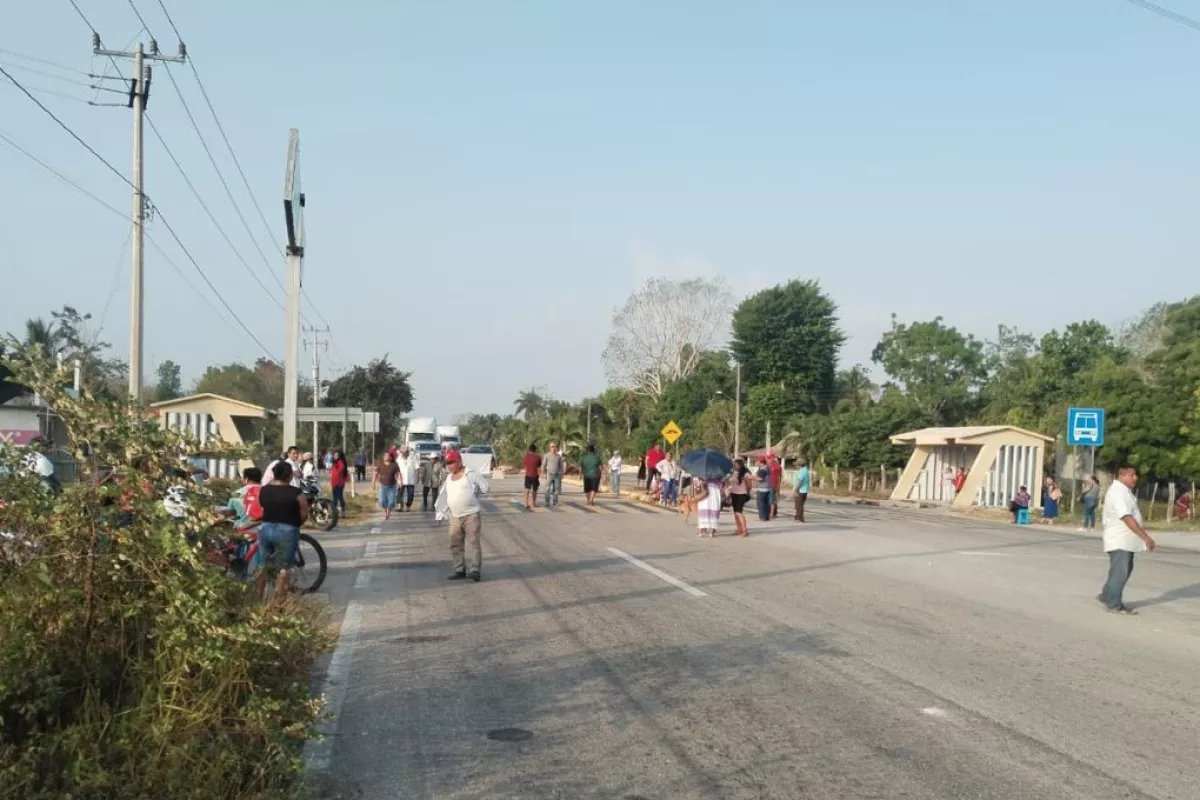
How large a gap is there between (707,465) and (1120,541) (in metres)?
10.2

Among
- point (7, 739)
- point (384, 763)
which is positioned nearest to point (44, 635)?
point (7, 739)

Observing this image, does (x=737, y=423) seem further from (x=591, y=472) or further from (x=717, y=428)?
(x=591, y=472)

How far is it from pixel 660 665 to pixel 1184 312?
2202 inches

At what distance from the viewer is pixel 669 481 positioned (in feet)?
107

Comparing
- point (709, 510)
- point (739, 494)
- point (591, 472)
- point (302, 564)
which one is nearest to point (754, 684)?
point (302, 564)

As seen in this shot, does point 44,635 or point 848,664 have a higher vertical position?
point 44,635

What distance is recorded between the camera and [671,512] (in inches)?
1144

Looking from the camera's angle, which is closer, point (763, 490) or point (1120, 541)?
point (1120, 541)

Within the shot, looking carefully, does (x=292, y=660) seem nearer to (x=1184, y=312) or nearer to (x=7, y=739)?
(x=7, y=739)

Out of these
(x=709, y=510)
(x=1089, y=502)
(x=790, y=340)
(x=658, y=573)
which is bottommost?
(x=658, y=573)

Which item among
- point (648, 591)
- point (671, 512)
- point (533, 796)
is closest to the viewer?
point (533, 796)

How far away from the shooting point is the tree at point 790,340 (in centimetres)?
7694

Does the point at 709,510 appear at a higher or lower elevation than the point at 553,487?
higher

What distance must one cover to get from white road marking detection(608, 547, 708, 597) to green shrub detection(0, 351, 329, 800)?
748 cm
